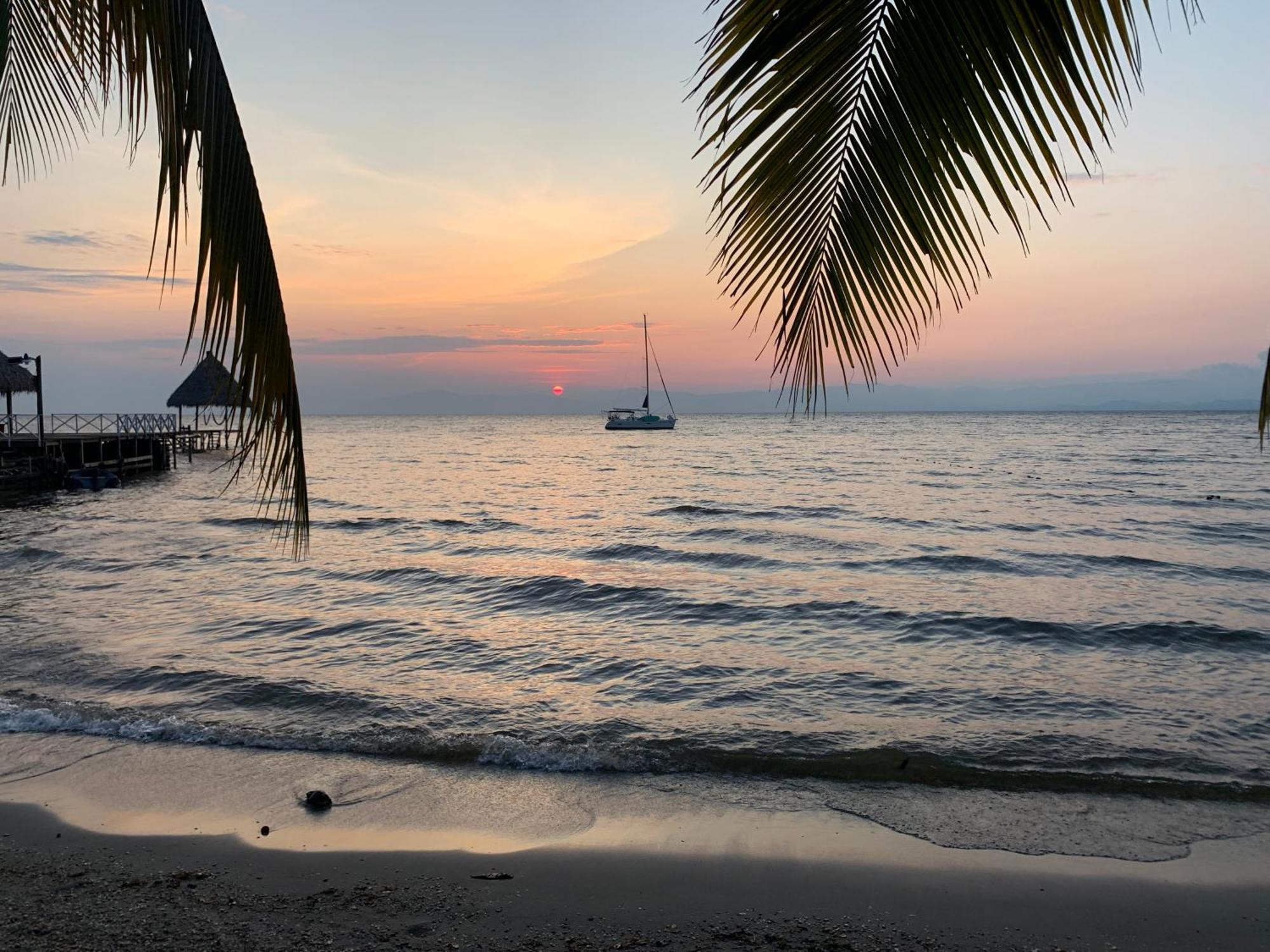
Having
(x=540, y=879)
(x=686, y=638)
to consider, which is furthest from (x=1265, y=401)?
(x=686, y=638)

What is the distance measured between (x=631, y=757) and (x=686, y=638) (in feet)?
16.8

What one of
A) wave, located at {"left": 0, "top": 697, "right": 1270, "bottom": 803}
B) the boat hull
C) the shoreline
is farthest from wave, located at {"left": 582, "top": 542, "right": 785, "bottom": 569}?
the boat hull

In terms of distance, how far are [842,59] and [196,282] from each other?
171 cm

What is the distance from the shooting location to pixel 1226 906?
17.6ft

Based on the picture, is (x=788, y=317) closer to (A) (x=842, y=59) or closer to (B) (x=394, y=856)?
(A) (x=842, y=59)

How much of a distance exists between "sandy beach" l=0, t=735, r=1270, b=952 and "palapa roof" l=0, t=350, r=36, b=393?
119ft

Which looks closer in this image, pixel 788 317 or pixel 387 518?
pixel 788 317

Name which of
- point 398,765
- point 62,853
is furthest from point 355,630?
point 62,853

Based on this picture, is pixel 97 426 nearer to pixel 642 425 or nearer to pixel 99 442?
pixel 99 442

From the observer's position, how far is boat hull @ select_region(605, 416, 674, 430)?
367ft

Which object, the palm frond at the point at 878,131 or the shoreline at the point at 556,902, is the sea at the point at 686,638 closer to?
the shoreline at the point at 556,902

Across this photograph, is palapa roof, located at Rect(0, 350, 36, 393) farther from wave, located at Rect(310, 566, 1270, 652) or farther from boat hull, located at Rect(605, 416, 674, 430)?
boat hull, located at Rect(605, 416, 674, 430)

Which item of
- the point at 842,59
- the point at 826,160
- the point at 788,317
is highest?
the point at 842,59

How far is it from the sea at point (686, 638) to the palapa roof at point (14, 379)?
28.9 feet
